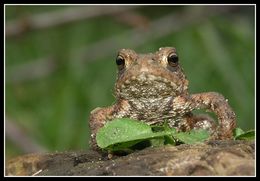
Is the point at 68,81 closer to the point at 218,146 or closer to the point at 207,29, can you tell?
the point at 207,29

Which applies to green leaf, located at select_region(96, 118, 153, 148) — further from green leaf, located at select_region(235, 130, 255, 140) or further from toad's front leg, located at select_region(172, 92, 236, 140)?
toad's front leg, located at select_region(172, 92, 236, 140)

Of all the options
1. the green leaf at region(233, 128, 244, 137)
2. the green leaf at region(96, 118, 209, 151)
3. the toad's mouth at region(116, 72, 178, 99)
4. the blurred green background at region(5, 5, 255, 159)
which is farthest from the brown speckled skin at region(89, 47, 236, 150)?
the blurred green background at region(5, 5, 255, 159)

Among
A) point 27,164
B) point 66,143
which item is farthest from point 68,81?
point 27,164

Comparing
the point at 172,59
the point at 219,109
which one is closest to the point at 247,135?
the point at 219,109

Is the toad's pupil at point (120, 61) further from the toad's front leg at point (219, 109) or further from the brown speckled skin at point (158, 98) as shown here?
the toad's front leg at point (219, 109)

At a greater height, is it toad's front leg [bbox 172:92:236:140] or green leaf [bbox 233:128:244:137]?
toad's front leg [bbox 172:92:236:140]

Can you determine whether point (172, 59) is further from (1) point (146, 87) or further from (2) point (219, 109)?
(2) point (219, 109)

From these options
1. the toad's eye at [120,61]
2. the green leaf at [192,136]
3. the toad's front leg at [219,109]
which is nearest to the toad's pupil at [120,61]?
the toad's eye at [120,61]
